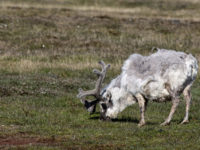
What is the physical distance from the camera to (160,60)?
15.2 m

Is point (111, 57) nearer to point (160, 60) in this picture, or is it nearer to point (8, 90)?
point (8, 90)

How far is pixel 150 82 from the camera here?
15.0m

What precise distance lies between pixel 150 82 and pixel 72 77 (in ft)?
41.6

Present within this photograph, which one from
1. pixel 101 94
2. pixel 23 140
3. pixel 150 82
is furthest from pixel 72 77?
pixel 23 140

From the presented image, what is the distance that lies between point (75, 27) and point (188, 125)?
105ft

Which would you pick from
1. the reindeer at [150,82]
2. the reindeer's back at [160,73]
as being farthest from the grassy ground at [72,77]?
the reindeer's back at [160,73]

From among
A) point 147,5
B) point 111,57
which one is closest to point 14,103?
point 111,57

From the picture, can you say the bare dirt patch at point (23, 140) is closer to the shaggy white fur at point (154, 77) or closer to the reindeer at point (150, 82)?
the reindeer at point (150, 82)

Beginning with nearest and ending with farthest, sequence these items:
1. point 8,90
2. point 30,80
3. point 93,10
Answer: point 8,90 < point 30,80 < point 93,10

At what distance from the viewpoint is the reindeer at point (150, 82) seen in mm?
14969

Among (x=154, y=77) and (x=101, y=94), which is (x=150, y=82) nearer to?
(x=154, y=77)

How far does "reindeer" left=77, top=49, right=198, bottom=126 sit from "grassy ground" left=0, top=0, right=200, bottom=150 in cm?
66

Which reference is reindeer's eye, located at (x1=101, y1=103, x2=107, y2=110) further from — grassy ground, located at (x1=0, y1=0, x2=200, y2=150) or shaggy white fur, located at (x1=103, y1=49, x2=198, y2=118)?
grassy ground, located at (x1=0, y1=0, x2=200, y2=150)

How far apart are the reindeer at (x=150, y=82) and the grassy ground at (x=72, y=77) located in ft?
2.17
